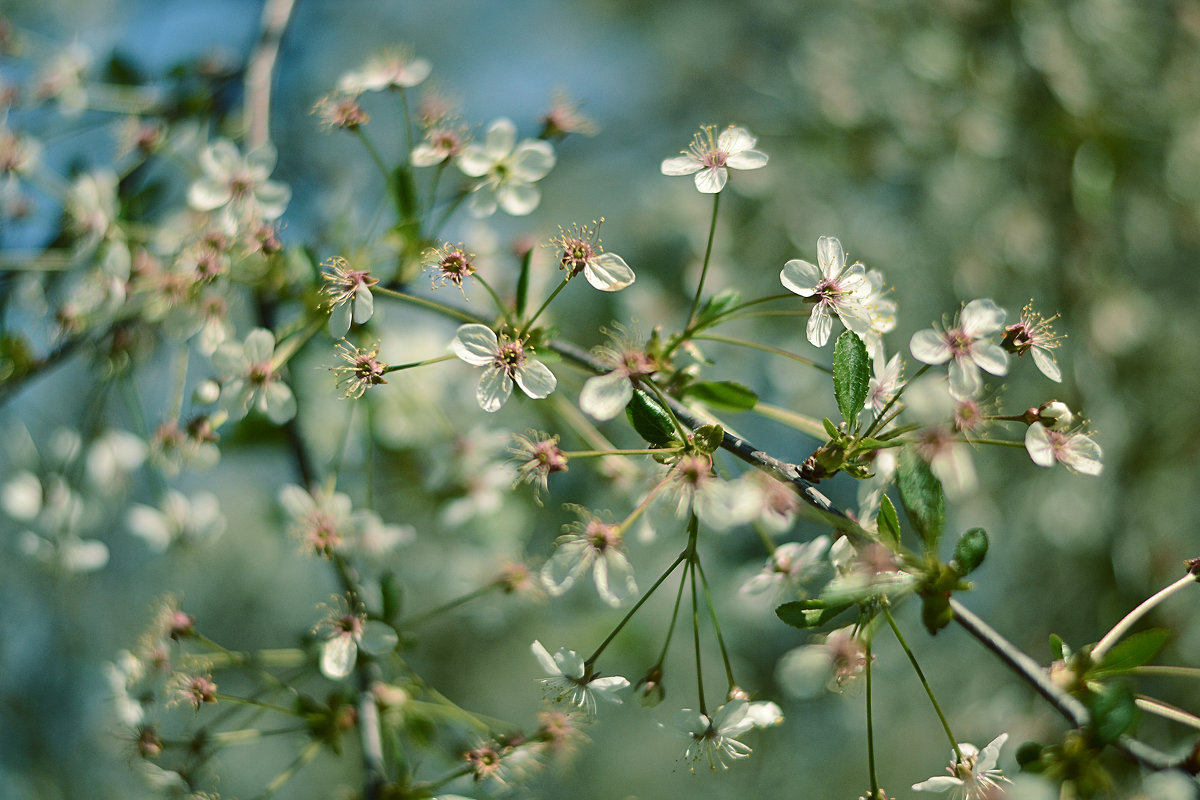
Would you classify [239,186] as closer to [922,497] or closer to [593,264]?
[593,264]

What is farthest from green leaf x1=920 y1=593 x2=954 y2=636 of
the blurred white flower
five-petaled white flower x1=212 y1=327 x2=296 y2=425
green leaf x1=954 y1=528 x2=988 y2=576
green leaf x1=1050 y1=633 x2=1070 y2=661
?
the blurred white flower

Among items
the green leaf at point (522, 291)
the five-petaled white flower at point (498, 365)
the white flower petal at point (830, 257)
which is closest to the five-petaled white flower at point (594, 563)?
the five-petaled white flower at point (498, 365)

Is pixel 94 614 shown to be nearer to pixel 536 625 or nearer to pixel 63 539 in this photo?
pixel 536 625

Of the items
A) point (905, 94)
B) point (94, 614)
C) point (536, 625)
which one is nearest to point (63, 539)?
point (536, 625)

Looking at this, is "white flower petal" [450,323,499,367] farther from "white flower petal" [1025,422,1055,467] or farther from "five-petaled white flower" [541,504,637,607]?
"white flower petal" [1025,422,1055,467]

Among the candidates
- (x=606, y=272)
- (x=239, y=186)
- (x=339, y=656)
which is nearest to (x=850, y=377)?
(x=606, y=272)

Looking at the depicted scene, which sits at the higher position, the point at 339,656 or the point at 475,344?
the point at 475,344
